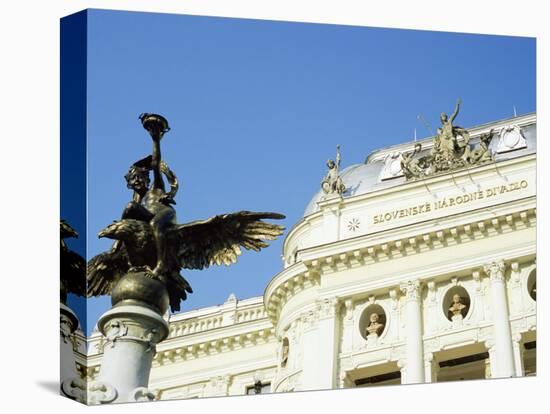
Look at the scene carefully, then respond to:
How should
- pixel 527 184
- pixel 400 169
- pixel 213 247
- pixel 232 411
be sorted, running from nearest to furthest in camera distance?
pixel 213 247 < pixel 232 411 < pixel 527 184 < pixel 400 169

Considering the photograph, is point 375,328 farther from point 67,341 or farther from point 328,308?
point 67,341

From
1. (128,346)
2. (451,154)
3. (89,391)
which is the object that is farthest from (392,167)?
(128,346)

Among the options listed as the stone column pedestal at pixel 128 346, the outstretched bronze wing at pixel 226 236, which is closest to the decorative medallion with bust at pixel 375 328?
the outstretched bronze wing at pixel 226 236

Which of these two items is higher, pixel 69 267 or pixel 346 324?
pixel 346 324

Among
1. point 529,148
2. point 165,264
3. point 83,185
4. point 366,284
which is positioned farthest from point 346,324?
point 165,264

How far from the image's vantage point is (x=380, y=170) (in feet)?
119

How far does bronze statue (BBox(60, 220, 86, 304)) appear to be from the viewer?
18266mm

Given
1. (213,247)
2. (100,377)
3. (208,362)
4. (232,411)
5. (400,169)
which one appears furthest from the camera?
(208,362)

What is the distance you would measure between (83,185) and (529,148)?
641 inches

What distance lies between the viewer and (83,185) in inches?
763

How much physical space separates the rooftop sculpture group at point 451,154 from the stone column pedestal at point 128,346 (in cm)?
1858

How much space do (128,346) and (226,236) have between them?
237 cm

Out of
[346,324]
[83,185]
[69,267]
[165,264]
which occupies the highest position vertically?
[346,324]

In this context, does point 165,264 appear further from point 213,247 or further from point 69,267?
point 69,267
